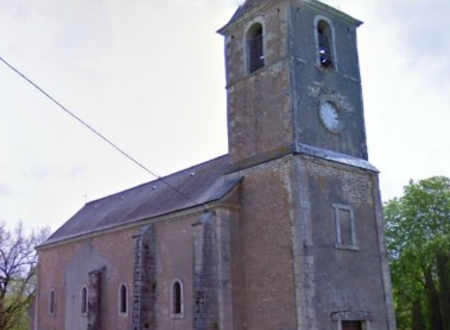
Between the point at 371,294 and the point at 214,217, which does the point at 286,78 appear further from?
the point at 371,294

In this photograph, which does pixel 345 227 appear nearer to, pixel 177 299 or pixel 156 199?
pixel 177 299

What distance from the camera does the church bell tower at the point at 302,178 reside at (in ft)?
60.4

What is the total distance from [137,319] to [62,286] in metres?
11.1

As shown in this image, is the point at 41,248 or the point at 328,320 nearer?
the point at 328,320

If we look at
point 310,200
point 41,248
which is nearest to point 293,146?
point 310,200

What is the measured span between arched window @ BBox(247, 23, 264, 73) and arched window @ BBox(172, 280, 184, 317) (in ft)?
31.3

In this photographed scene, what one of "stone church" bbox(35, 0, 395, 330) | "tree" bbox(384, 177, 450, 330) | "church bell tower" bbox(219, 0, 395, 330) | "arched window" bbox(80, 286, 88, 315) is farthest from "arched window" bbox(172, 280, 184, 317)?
"tree" bbox(384, 177, 450, 330)

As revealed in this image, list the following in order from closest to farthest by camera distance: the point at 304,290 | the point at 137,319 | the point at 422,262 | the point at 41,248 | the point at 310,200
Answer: the point at 304,290 → the point at 310,200 → the point at 137,319 → the point at 41,248 → the point at 422,262

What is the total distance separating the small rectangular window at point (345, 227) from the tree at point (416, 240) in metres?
18.4

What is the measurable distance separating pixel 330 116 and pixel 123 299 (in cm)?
1336

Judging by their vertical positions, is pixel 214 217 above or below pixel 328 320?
above

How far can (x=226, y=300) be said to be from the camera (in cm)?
1927

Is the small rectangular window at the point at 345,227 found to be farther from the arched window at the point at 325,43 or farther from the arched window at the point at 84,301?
the arched window at the point at 84,301

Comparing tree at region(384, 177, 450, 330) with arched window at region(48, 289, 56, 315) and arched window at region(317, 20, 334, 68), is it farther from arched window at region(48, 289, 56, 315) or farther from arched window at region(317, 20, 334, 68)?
arched window at region(48, 289, 56, 315)
